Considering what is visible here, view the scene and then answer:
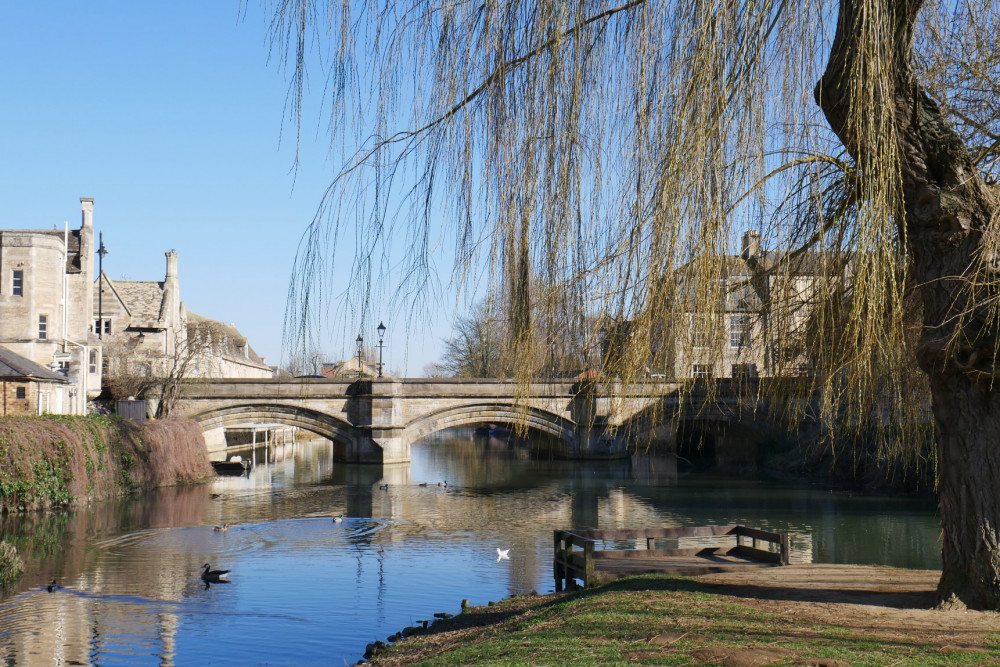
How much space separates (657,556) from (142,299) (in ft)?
151

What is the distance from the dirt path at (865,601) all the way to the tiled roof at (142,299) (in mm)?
46188

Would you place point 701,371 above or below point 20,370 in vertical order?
below

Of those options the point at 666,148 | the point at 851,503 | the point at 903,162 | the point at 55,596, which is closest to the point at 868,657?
the point at 903,162

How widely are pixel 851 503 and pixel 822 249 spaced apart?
21283mm

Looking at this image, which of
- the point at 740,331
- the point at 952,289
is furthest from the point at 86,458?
the point at 952,289

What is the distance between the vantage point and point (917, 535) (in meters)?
19.0

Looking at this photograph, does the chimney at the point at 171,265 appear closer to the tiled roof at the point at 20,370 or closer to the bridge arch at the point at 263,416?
the bridge arch at the point at 263,416

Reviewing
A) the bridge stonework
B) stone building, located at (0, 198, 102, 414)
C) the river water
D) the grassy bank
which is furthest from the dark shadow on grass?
stone building, located at (0, 198, 102, 414)

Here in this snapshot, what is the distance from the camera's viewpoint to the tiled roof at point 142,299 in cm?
5022

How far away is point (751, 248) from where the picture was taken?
4.99 meters

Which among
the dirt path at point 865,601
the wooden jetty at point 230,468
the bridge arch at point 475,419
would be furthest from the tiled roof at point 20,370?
the dirt path at point 865,601

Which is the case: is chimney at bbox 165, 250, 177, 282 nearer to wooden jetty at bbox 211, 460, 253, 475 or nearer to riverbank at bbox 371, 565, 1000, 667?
wooden jetty at bbox 211, 460, 253, 475

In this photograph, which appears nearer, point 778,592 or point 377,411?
point 778,592

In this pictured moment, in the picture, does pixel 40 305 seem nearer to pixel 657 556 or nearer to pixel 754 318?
pixel 657 556
